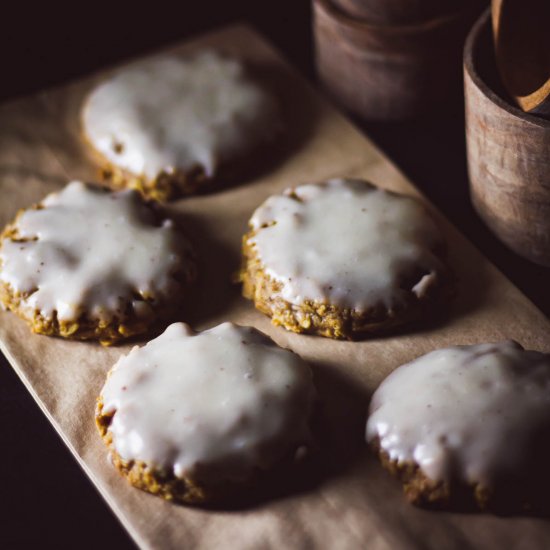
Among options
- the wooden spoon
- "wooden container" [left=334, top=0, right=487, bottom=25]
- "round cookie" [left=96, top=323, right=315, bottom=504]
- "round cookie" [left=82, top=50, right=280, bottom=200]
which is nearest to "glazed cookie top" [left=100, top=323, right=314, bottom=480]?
"round cookie" [left=96, top=323, right=315, bottom=504]

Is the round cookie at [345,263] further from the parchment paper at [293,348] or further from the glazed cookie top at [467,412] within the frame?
the glazed cookie top at [467,412]

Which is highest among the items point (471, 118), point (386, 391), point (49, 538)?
point (471, 118)

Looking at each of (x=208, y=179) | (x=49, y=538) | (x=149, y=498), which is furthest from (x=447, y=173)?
(x=49, y=538)

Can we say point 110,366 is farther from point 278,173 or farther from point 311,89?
point 311,89

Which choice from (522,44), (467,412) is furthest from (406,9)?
(467,412)

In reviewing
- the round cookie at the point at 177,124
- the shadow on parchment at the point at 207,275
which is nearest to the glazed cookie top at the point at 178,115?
the round cookie at the point at 177,124
